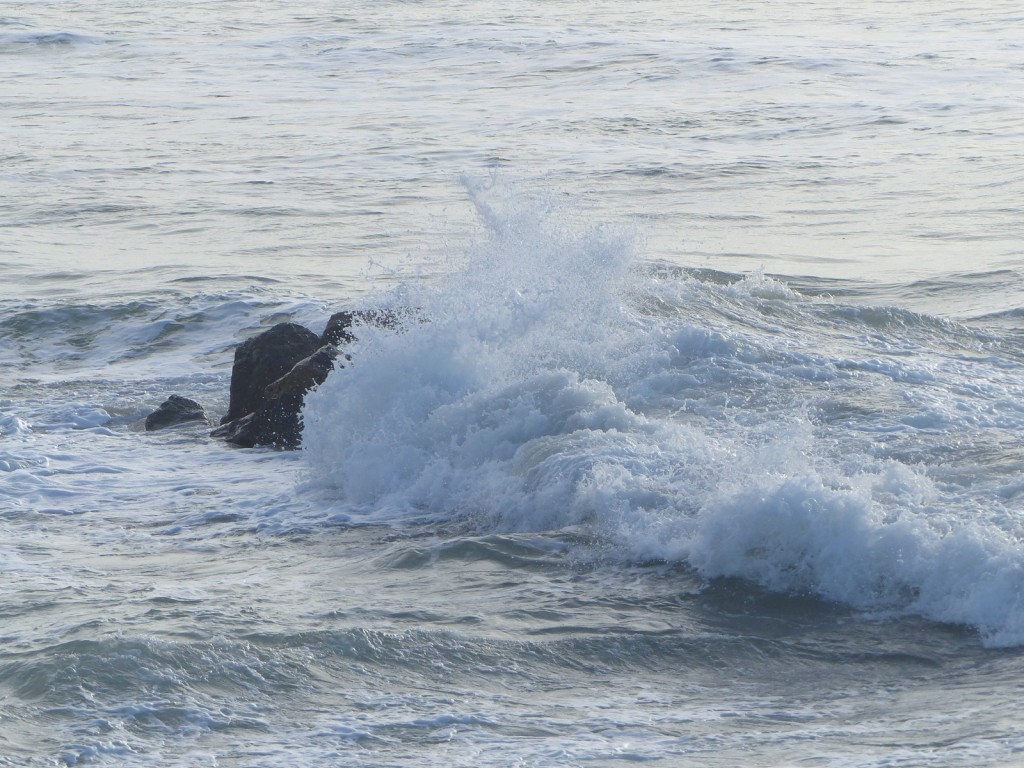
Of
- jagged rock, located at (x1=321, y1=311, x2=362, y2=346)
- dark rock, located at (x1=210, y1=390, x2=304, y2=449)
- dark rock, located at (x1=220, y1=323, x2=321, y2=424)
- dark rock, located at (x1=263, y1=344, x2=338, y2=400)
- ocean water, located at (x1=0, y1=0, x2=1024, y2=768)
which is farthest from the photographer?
jagged rock, located at (x1=321, y1=311, x2=362, y2=346)

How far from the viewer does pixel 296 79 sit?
94.1 ft

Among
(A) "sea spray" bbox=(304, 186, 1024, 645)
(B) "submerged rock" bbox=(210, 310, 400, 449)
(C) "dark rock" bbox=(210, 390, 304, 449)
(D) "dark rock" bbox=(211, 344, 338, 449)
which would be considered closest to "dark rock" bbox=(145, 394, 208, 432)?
(B) "submerged rock" bbox=(210, 310, 400, 449)

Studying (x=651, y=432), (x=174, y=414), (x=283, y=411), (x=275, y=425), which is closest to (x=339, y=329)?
(x=283, y=411)

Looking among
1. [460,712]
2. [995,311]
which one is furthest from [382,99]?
[460,712]

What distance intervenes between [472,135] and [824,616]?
1699cm

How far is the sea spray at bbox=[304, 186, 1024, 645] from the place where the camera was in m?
6.74

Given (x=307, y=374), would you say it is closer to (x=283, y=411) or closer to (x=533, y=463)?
(x=283, y=411)

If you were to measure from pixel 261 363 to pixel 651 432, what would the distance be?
3.66 metres

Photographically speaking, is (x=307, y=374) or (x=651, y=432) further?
(x=307, y=374)

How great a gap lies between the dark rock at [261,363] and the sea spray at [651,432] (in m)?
0.90

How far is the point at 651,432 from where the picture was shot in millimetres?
8602

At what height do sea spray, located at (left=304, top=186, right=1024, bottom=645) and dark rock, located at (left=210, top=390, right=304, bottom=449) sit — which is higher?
sea spray, located at (left=304, top=186, right=1024, bottom=645)

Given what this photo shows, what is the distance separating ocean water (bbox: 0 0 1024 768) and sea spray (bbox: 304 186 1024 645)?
28 millimetres

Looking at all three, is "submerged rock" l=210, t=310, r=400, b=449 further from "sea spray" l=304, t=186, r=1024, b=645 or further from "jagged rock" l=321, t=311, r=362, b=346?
"sea spray" l=304, t=186, r=1024, b=645
